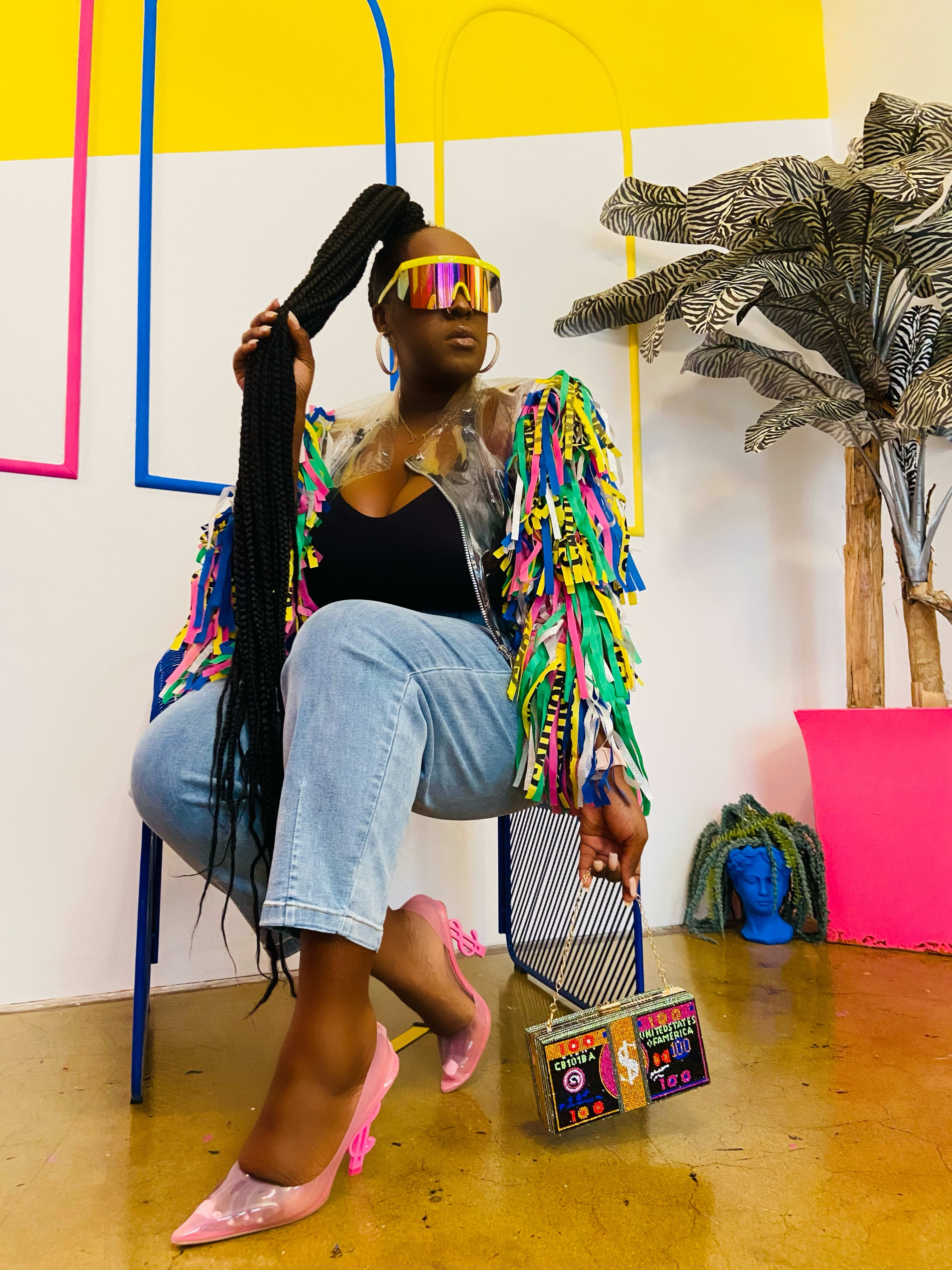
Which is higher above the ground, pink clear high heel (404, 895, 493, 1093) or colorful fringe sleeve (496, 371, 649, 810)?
colorful fringe sleeve (496, 371, 649, 810)

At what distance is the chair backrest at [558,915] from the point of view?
135 centimetres

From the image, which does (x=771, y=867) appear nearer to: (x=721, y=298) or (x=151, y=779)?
(x=721, y=298)

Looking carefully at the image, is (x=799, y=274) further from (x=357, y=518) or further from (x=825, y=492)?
(x=357, y=518)

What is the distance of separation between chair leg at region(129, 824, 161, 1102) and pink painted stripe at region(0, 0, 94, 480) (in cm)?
81

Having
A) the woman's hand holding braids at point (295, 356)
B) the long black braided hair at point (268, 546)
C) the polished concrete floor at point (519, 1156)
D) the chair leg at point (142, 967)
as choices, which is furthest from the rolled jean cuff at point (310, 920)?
the woman's hand holding braids at point (295, 356)

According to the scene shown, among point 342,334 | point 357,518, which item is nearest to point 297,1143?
point 357,518

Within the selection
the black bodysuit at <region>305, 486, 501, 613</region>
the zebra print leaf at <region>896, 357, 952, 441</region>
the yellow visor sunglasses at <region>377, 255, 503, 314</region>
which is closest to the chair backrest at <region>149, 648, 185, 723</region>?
the black bodysuit at <region>305, 486, 501, 613</region>

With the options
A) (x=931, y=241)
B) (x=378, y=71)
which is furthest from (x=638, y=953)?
(x=378, y=71)

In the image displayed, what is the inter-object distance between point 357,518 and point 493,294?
405 mm

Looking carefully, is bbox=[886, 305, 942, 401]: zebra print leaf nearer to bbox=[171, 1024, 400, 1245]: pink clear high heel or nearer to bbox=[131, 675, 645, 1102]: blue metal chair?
bbox=[131, 675, 645, 1102]: blue metal chair

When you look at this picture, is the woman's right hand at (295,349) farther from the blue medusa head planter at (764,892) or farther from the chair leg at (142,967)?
the blue medusa head planter at (764,892)

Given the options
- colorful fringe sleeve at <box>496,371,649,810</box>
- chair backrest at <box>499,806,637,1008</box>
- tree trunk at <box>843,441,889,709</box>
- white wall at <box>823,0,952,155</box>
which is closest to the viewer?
colorful fringe sleeve at <box>496,371,649,810</box>

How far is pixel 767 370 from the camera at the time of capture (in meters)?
1.95

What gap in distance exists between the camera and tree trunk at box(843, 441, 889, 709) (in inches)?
76.2
